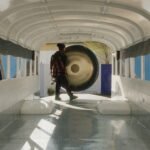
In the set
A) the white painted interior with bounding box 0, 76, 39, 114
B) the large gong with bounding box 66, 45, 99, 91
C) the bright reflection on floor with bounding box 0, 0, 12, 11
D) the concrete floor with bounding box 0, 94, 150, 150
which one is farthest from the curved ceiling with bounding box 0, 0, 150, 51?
the concrete floor with bounding box 0, 94, 150, 150

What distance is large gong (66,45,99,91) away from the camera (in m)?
10.0

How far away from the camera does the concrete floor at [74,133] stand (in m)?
6.00

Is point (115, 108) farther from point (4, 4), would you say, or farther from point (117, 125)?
point (4, 4)

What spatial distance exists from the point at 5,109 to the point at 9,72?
116cm

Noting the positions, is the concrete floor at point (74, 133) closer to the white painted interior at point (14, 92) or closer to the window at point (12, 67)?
the white painted interior at point (14, 92)

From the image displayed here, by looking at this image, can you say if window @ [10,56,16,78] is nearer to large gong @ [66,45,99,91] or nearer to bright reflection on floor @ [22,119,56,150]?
bright reflection on floor @ [22,119,56,150]

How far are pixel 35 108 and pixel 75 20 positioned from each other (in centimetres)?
272

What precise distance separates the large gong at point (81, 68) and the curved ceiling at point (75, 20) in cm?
63

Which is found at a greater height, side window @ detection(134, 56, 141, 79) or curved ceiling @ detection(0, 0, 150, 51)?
curved ceiling @ detection(0, 0, 150, 51)

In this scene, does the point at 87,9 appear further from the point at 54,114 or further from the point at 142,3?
the point at 54,114

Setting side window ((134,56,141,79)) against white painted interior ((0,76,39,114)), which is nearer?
white painted interior ((0,76,39,114))

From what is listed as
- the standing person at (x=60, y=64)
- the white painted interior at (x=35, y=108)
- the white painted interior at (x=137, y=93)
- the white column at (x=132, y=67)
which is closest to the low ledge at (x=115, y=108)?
the white painted interior at (x=137, y=93)

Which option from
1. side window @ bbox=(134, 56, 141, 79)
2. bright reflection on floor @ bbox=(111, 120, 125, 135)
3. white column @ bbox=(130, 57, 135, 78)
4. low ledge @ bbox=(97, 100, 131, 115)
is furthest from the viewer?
low ledge @ bbox=(97, 100, 131, 115)

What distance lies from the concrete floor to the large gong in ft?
2.66
